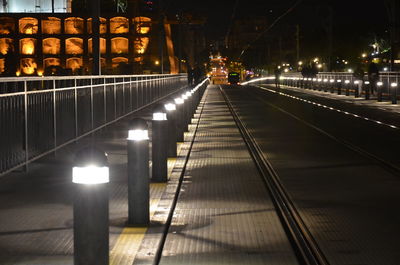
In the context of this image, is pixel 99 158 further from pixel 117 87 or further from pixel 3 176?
pixel 117 87

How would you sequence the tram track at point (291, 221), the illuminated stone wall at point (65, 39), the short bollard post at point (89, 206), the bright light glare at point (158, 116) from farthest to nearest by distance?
the illuminated stone wall at point (65, 39), the bright light glare at point (158, 116), the tram track at point (291, 221), the short bollard post at point (89, 206)

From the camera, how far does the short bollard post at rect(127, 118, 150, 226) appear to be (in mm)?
9305

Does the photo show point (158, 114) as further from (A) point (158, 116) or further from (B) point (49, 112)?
(B) point (49, 112)

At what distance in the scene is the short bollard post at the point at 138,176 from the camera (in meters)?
9.30

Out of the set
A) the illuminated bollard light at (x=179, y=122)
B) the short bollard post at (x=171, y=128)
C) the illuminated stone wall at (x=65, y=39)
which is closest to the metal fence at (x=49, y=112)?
the illuminated bollard light at (x=179, y=122)

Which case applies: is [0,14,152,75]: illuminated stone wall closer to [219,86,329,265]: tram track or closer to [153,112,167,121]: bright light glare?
[219,86,329,265]: tram track

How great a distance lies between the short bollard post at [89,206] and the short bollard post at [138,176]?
3.19 m

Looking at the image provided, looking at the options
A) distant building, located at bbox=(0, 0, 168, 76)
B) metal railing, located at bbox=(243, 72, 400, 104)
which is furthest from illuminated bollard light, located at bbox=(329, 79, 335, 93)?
distant building, located at bbox=(0, 0, 168, 76)

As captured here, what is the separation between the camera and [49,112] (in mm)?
16344

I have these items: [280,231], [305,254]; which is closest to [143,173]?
[280,231]

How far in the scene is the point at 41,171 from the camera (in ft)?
48.2

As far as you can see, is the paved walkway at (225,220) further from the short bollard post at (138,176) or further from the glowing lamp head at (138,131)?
the glowing lamp head at (138,131)

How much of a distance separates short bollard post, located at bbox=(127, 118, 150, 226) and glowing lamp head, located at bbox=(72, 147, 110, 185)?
3.23 metres

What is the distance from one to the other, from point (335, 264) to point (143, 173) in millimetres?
2900
